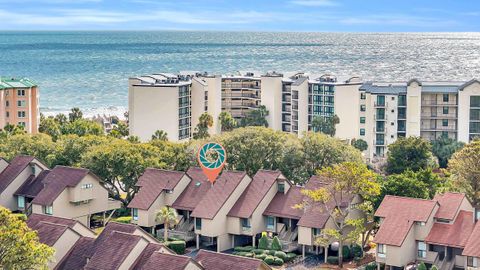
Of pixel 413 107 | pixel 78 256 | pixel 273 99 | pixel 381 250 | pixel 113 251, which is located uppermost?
pixel 273 99

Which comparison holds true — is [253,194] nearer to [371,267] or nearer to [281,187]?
[281,187]

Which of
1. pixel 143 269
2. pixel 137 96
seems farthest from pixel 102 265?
pixel 137 96

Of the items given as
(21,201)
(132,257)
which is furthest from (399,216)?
(21,201)

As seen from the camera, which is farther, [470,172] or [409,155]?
[409,155]

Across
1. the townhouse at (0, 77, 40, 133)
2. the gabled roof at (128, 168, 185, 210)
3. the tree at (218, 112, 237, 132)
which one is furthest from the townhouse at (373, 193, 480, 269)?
the townhouse at (0, 77, 40, 133)

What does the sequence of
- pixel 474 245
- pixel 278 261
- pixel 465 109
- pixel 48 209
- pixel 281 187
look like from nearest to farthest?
pixel 474 245 < pixel 278 261 < pixel 281 187 < pixel 48 209 < pixel 465 109

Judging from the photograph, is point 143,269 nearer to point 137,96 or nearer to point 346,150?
point 346,150

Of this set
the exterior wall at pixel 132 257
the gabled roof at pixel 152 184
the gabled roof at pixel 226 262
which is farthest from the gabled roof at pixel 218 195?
the gabled roof at pixel 226 262

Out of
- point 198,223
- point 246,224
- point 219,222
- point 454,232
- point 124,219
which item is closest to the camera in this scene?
point 454,232
